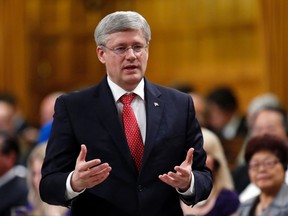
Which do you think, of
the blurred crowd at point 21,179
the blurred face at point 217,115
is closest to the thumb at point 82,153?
the blurred crowd at point 21,179

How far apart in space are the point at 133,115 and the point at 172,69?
6.88 m

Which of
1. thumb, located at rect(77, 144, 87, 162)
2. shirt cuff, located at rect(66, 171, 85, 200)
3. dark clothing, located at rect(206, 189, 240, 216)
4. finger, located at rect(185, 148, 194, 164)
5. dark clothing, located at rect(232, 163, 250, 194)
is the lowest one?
dark clothing, located at rect(232, 163, 250, 194)

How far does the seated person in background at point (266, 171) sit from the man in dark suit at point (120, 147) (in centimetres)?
165

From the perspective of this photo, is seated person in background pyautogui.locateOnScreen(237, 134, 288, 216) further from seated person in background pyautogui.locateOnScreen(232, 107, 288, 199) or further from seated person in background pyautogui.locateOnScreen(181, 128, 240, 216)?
seated person in background pyautogui.locateOnScreen(232, 107, 288, 199)

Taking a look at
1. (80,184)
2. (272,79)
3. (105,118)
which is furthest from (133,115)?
(272,79)

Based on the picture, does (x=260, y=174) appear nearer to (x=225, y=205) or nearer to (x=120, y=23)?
(x=225, y=205)

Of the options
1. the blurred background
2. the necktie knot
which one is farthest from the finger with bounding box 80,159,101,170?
the blurred background

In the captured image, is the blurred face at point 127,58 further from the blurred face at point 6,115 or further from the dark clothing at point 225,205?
the blurred face at point 6,115

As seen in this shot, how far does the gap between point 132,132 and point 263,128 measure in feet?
10.8

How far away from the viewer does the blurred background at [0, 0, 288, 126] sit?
10.1 meters

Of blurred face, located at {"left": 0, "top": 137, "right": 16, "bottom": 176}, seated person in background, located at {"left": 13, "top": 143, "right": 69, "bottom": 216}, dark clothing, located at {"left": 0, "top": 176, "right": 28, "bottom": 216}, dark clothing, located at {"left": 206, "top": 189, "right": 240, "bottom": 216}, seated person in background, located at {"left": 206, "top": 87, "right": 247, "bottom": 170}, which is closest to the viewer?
dark clothing, located at {"left": 206, "top": 189, "right": 240, "bottom": 216}

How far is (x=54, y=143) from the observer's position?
3.83m

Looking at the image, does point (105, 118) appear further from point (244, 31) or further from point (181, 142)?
point (244, 31)

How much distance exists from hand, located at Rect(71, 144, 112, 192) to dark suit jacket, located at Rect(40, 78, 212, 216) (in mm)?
137
